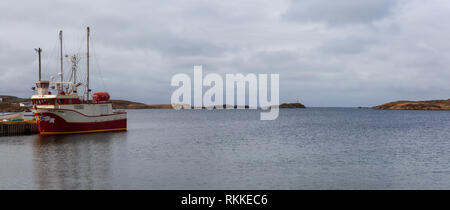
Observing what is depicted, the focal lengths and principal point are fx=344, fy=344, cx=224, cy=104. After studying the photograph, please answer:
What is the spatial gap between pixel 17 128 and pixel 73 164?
38415 mm

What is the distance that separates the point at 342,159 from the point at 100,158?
2461 centimetres

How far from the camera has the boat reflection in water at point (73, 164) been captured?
23.5m

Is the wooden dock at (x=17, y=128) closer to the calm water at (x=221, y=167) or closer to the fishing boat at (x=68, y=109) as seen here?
the fishing boat at (x=68, y=109)

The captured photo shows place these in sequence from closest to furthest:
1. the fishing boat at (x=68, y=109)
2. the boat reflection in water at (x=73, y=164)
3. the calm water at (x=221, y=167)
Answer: the boat reflection in water at (x=73, y=164) < the calm water at (x=221, y=167) < the fishing boat at (x=68, y=109)

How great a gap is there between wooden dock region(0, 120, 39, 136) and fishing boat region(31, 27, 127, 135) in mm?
6523

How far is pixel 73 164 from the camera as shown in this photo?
101 ft

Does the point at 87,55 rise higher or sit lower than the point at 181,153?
higher

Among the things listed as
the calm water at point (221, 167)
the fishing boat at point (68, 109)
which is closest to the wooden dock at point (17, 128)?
the fishing boat at point (68, 109)

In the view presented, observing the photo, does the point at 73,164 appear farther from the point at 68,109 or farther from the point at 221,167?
the point at 68,109

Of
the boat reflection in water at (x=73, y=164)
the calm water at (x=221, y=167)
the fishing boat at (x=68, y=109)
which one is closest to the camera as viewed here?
the boat reflection in water at (x=73, y=164)

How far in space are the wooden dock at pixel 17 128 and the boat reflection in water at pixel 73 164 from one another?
1602cm

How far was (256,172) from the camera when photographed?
27.7 metres
